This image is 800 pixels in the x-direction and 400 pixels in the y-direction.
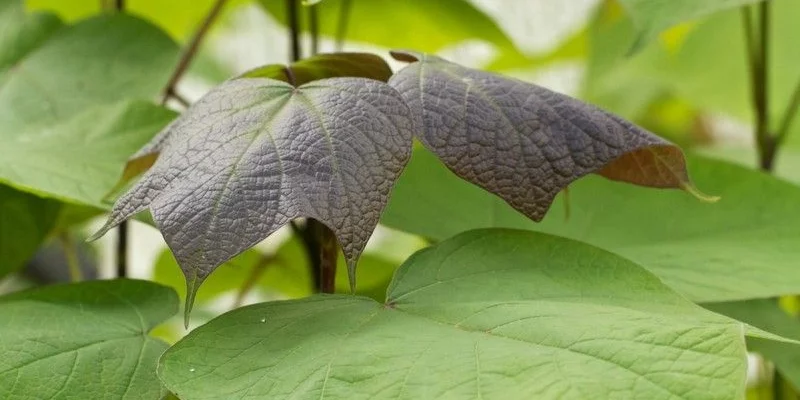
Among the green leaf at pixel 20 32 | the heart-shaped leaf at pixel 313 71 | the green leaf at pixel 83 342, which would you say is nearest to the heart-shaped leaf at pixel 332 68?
the heart-shaped leaf at pixel 313 71

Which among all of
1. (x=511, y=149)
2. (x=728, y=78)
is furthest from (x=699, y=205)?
(x=728, y=78)

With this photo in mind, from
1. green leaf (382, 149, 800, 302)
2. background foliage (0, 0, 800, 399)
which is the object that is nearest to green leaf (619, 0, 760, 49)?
background foliage (0, 0, 800, 399)

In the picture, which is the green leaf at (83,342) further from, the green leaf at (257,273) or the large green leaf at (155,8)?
the large green leaf at (155,8)

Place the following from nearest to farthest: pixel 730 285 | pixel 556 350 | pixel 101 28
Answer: pixel 556 350
pixel 730 285
pixel 101 28

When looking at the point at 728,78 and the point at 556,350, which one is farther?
the point at 728,78

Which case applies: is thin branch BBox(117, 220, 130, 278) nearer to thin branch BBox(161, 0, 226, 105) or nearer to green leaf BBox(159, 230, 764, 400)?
thin branch BBox(161, 0, 226, 105)

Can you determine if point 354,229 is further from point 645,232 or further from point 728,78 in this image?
point 728,78
